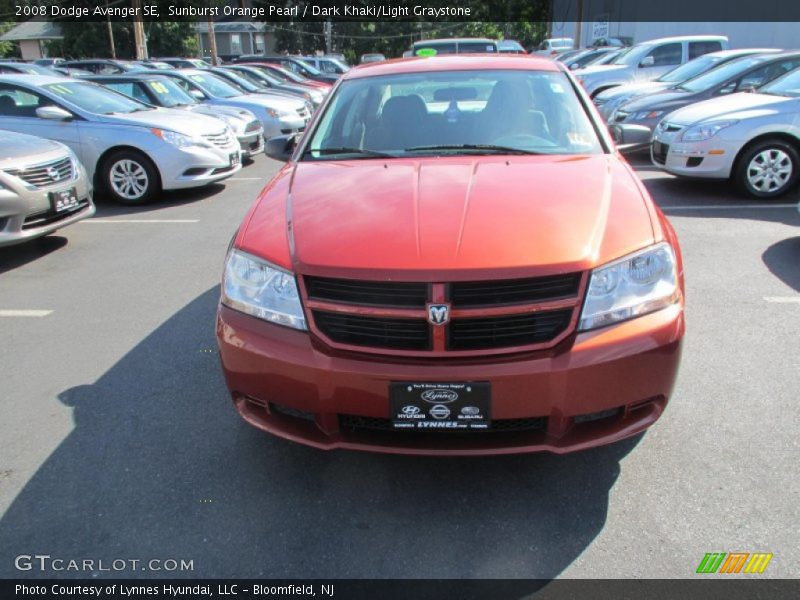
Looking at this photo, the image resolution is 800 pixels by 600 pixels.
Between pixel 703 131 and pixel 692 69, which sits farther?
pixel 692 69

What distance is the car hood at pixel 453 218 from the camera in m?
2.31

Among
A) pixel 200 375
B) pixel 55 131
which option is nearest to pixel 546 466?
pixel 200 375

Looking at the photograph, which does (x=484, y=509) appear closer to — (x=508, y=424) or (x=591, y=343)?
(x=508, y=424)

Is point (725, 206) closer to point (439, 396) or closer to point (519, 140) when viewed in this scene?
point (519, 140)

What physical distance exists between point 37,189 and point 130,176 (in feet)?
8.19

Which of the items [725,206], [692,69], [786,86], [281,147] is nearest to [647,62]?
[692,69]

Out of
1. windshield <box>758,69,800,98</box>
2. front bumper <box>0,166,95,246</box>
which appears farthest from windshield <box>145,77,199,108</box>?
windshield <box>758,69,800,98</box>

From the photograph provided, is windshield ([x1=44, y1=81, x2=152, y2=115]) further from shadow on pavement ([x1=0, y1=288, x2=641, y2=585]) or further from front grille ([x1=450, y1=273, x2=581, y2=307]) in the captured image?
front grille ([x1=450, y1=273, x2=581, y2=307])

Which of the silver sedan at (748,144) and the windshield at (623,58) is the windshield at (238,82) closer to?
the windshield at (623,58)

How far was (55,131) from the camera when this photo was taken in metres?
8.07

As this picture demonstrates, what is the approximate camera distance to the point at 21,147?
237 inches

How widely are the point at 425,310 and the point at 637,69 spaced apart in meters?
14.9

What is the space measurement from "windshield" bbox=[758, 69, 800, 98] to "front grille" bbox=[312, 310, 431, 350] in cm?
688

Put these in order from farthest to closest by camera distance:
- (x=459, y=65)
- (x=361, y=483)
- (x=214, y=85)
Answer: (x=214, y=85), (x=459, y=65), (x=361, y=483)
